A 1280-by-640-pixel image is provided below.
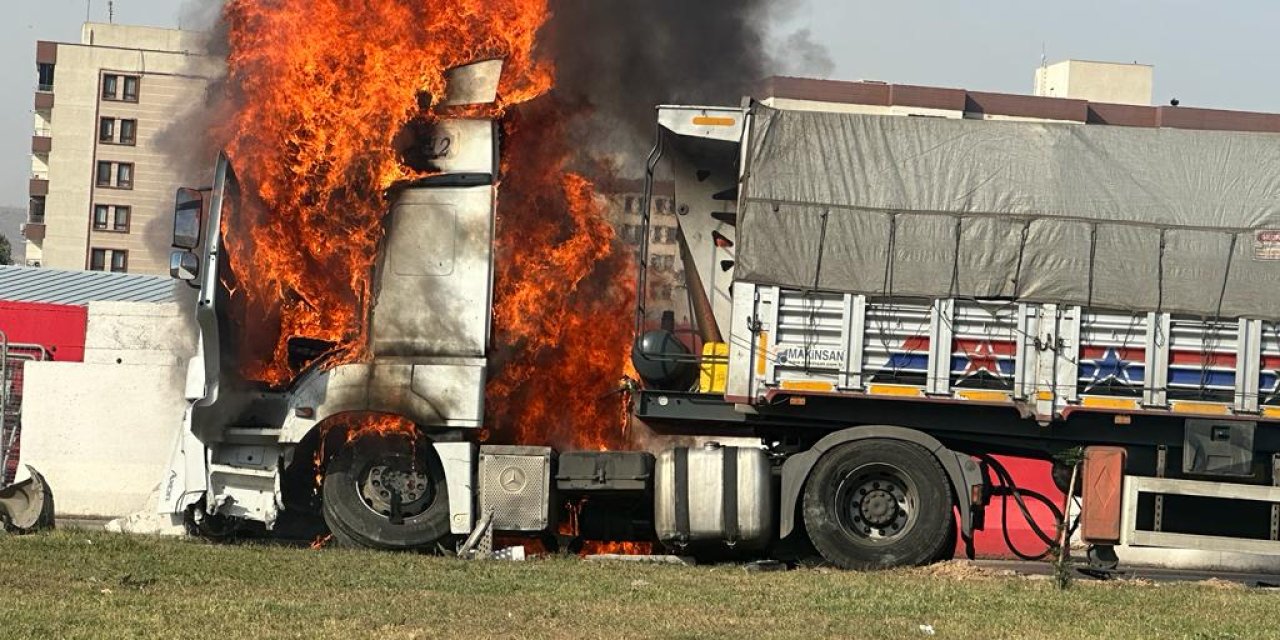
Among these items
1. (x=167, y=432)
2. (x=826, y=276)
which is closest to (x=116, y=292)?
(x=167, y=432)

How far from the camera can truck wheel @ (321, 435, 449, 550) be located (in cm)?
1554

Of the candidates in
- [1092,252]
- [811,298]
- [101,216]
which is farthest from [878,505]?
[101,216]

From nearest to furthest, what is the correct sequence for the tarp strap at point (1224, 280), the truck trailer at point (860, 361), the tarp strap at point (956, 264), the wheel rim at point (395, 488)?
1. the tarp strap at point (1224, 280)
2. the truck trailer at point (860, 361)
3. the tarp strap at point (956, 264)
4. the wheel rim at point (395, 488)

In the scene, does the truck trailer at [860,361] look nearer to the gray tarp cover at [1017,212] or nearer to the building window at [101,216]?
the gray tarp cover at [1017,212]

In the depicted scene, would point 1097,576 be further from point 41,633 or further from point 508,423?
point 41,633

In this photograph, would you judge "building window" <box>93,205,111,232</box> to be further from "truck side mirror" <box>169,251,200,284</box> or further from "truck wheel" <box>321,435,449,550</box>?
"truck wheel" <box>321,435,449,550</box>

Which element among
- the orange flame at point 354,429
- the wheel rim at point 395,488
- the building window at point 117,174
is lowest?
the wheel rim at point 395,488

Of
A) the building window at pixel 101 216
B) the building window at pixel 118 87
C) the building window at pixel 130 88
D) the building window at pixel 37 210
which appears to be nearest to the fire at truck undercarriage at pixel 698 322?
the building window at pixel 101 216

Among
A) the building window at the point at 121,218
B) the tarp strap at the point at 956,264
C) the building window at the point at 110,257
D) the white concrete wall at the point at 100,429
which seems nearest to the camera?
the tarp strap at the point at 956,264

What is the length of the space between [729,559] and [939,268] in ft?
11.5

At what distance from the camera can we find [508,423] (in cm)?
1602

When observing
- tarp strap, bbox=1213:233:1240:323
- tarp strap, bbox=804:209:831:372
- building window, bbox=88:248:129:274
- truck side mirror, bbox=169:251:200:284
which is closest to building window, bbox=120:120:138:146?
building window, bbox=88:248:129:274

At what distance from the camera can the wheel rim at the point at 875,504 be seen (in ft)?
49.2

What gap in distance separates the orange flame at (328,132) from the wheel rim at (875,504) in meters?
4.86
